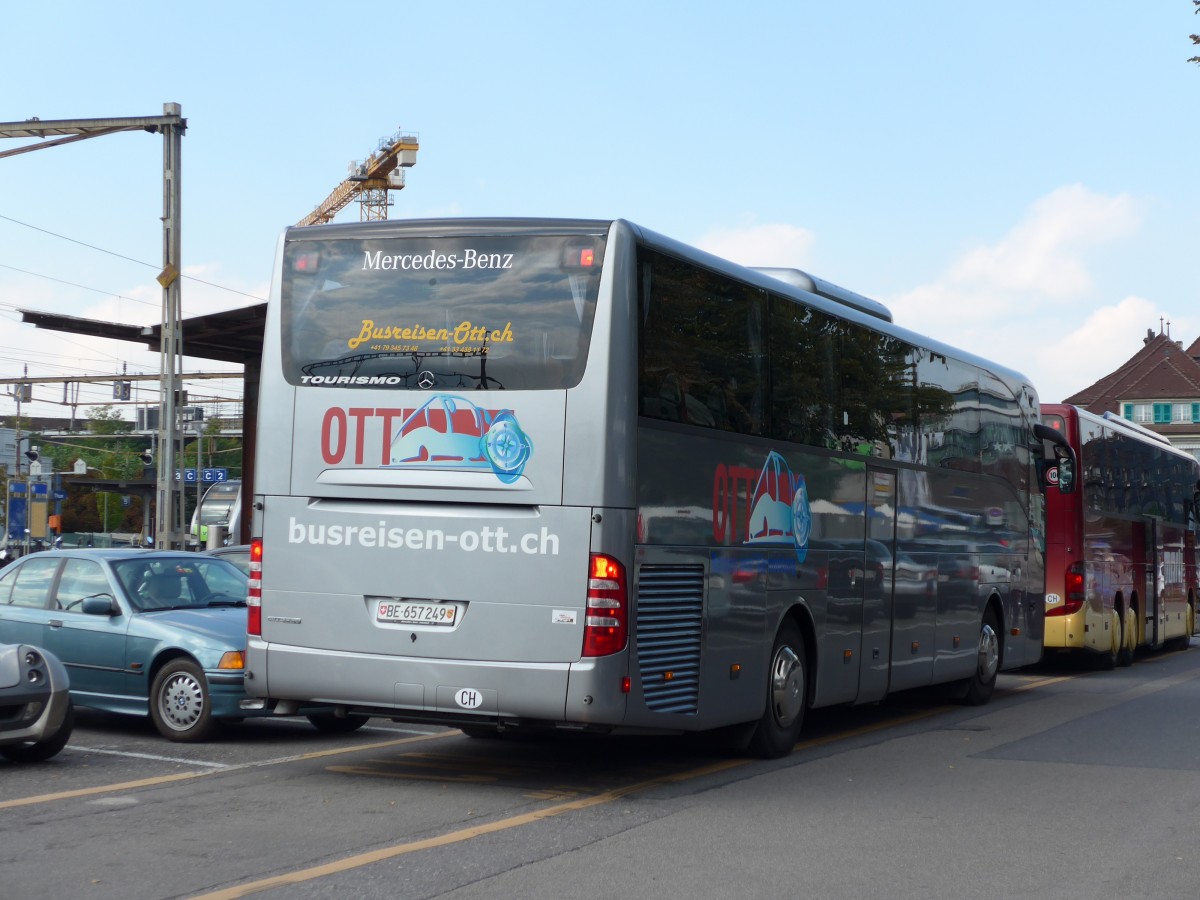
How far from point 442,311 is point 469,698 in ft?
7.64

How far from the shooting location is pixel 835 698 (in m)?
12.2

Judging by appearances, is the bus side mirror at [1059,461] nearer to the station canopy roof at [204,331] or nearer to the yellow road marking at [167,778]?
the yellow road marking at [167,778]

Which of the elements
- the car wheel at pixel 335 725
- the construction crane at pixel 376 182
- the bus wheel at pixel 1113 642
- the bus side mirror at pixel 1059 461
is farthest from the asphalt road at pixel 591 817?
the construction crane at pixel 376 182

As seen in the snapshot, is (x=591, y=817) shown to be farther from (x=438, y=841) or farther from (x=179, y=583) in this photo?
(x=179, y=583)

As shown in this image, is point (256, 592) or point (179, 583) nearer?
point (256, 592)

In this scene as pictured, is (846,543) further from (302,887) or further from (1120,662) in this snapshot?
(1120,662)

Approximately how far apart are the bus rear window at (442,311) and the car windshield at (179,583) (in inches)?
142

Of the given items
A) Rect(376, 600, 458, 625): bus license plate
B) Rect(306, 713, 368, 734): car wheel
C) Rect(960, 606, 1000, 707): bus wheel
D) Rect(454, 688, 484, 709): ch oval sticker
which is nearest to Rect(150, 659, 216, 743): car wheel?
Rect(306, 713, 368, 734): car wheel

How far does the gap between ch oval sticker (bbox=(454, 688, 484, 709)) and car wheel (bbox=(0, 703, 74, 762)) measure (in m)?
2.92

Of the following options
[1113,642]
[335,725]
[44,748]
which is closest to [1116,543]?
[1113,642]

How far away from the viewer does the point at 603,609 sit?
350 inches

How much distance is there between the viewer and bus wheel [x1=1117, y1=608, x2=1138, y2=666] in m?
23.6

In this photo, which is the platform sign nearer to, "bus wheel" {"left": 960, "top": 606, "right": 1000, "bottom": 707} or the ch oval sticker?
"bus wheel" {"left": 960, "top": 606, "right": 1000, "bottom": 707}

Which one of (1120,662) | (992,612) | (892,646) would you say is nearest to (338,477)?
(892,646)
